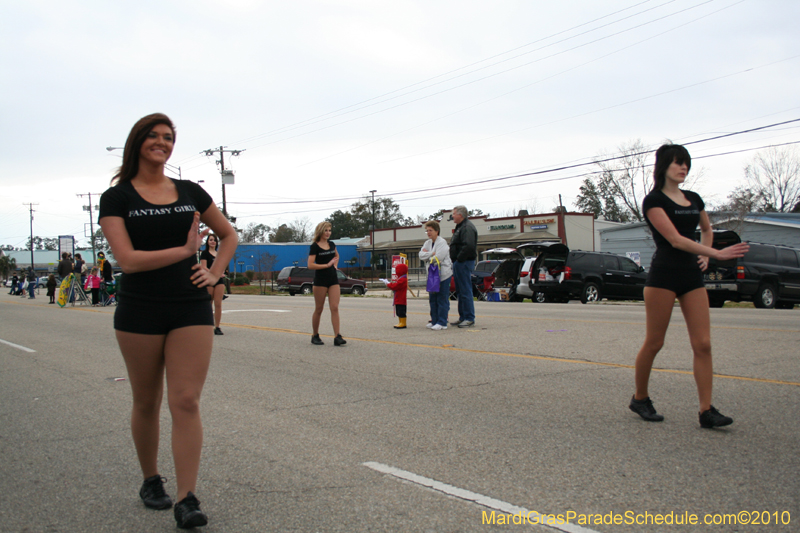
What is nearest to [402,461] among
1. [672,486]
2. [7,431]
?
[672,486]

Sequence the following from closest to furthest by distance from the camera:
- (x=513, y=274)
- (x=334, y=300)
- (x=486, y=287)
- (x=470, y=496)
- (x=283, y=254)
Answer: (x=470, y=496)
(x=334, y=300)
(x=486, y=287)
(x=513, y=274)
(x=283, y=254)

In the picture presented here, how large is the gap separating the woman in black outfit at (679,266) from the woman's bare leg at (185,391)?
9.77ft

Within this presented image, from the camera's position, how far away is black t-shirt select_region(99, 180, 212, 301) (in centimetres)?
296

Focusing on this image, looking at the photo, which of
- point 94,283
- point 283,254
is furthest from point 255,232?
point 94,283

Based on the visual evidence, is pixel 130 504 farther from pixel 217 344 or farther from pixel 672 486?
pixel 217 344

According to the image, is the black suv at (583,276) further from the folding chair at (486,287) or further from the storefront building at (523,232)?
the storefront building at (523,232)

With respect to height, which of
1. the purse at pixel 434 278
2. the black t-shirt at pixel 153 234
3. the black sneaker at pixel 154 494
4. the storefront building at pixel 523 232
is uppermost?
the storefront building at pixel 523 232

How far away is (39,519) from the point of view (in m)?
3.29

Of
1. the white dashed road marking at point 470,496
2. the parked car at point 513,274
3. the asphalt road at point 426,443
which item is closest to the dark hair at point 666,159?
the asphalt road at point 426,443

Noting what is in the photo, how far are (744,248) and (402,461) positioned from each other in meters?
2.64

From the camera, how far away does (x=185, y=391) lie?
9.79 feet

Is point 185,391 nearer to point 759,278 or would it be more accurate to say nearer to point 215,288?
point 215,288

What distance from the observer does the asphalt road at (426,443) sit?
3.20 meters

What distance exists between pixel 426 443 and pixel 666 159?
103 inches
